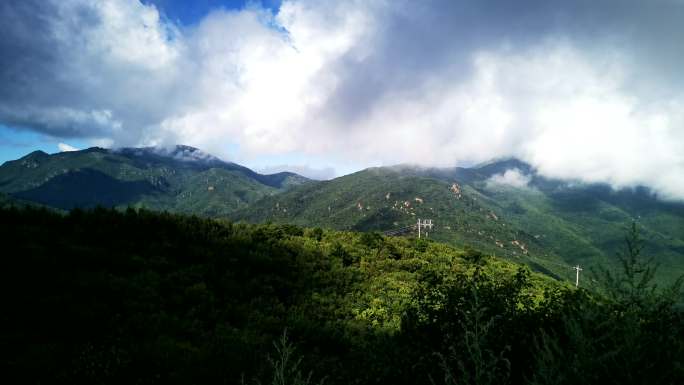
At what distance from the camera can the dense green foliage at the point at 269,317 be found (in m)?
6.01

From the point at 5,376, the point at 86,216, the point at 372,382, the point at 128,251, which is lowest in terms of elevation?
the point at 372,382

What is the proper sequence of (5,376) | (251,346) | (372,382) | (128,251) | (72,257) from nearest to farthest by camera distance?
1. (5,376)
2. (372,382)
3. (251,346)
4. (72,257)
5. (128,251)

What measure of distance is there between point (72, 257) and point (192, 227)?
5.70m

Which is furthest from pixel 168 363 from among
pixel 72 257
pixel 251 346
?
pixel 72 257

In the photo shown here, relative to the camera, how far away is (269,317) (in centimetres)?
1266

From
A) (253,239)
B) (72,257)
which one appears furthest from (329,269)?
(72,257)

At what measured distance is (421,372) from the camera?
870cm

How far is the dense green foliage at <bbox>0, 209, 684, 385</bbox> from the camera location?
601cm

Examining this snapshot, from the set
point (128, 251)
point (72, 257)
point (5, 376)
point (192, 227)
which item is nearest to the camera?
point (5, 376)

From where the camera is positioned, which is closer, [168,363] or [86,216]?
[168,363]

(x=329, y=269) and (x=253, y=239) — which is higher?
(x=253, y=239)

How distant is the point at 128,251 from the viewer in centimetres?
1502

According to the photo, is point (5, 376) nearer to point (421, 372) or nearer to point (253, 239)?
point (421, 372)

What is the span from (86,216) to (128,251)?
130 inches
